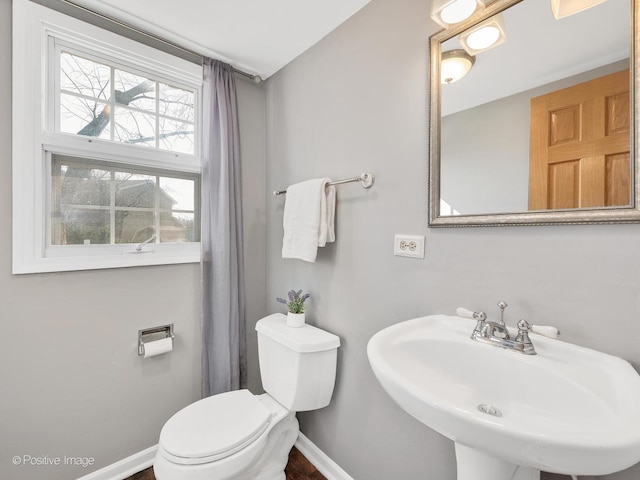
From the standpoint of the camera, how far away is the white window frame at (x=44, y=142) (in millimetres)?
1214

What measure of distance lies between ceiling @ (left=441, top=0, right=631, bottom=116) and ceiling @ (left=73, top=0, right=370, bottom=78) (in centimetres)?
67

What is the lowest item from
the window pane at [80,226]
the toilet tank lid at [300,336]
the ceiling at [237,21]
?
the toilet tank lid at [300,336]

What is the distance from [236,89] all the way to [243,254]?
105 centimetres

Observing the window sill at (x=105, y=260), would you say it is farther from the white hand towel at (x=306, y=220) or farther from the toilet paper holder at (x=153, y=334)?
the white hand towel at (x=306, y=220)

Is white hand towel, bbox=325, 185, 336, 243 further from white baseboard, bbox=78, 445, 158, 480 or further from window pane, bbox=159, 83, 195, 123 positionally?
white baseboard, bbox=78, 445, 158, 480

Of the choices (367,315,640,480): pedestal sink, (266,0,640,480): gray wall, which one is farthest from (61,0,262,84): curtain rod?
(367,315,640,480): pedestal sink

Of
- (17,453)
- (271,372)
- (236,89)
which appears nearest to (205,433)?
(271,372)

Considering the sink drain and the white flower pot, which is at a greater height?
the white flower pot

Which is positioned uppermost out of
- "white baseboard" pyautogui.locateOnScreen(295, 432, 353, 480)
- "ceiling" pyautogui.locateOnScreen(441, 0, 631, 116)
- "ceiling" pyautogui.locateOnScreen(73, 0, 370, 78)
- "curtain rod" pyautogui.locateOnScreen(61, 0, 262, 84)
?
"ceiling" pyautogui.locateOnScreen(73, 0, 370, 78)

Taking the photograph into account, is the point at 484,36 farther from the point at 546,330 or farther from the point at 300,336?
the point at 300,336

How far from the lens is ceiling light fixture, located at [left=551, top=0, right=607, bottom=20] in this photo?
31.3 inches

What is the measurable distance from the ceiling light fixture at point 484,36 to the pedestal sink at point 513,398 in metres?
0.93

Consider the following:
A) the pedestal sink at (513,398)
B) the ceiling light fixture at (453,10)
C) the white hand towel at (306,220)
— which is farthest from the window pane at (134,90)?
the pedestal sink at (513,398)

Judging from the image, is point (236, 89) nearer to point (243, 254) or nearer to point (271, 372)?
point (243, 254)
